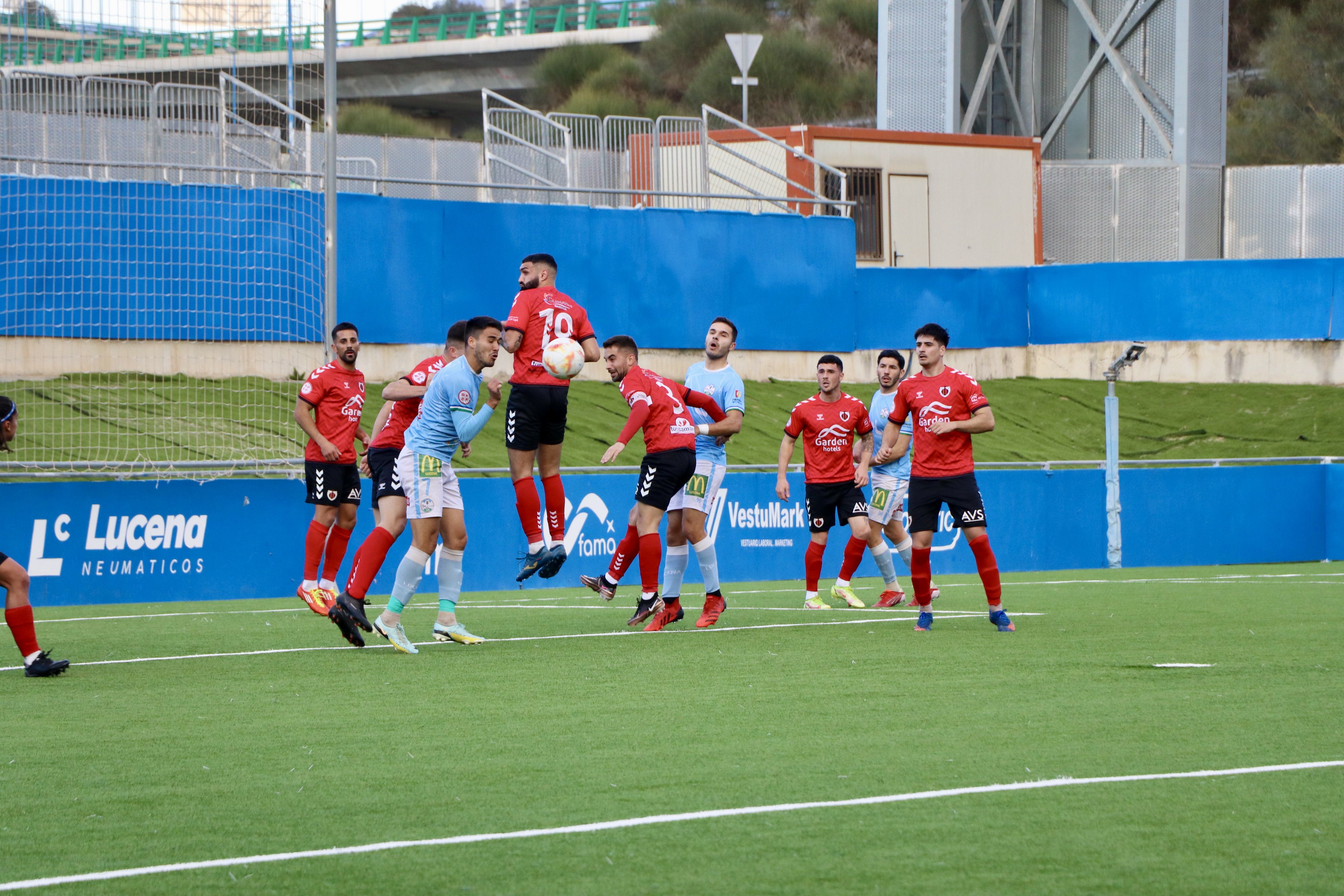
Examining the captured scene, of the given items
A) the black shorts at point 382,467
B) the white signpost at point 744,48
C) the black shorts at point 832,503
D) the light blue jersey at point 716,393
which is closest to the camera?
the light blue jersey at point 716,393

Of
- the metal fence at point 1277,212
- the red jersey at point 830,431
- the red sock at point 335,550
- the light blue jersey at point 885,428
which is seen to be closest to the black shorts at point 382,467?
the red sock at point 335,550

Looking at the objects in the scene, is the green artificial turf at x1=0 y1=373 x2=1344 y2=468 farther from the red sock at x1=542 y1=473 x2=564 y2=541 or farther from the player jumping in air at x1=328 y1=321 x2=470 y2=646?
the red sock at x1=542 y1=473 x2=564 y2=541

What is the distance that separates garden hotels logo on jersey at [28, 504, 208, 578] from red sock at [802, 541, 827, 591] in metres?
6.41

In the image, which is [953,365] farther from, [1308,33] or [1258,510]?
[1308,33]

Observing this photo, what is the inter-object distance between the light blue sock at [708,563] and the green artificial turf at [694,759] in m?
0.70

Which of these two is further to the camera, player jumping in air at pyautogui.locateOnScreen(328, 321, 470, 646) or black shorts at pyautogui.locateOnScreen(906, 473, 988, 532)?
black shorts at pyautogui.locateOnScreen(906, 473, 988, 532)

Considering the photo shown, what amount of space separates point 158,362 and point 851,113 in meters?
46.6

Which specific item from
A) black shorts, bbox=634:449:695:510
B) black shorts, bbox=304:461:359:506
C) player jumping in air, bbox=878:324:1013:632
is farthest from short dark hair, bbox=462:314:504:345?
black shorts, bbox=304:461:359:506

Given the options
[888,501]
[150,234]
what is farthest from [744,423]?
[888,501]

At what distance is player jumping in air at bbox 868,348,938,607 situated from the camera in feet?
50.8

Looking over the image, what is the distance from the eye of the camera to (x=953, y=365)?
30.6 meters

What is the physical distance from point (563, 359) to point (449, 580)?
178 cm

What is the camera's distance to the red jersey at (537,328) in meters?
12.1

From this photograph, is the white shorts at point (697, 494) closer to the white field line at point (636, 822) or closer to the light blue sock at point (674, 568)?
the light blue sock at point (674, 568)
